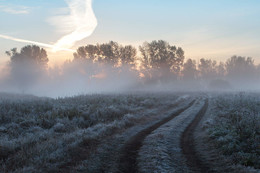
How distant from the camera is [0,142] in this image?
907 cm

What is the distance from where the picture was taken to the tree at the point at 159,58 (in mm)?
70375

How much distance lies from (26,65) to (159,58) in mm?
43739

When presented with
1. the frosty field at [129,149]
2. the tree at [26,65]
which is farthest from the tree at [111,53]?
the frosty field at [129,149]

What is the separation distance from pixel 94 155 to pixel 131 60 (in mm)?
66009

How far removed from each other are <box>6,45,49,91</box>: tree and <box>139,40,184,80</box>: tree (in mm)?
34846

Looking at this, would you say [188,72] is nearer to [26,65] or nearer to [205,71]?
[205,71]

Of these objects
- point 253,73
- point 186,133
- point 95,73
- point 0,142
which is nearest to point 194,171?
point 186,133

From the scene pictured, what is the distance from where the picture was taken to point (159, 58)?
230 feet

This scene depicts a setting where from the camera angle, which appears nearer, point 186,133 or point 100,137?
point 100,137

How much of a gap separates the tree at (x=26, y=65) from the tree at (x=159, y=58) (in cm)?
3485

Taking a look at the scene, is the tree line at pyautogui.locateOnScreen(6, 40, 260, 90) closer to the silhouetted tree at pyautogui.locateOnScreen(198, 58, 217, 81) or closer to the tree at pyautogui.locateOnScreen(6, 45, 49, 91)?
the tree at pyautogui.locateOnScreen(6, 45, 49, 91)

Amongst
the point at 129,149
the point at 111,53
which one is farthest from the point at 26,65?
the point at 129,149

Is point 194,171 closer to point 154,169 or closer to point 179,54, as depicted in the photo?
point 154,169

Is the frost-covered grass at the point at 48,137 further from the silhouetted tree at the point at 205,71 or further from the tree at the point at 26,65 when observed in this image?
the silhouetted tree at the point at 205,71
